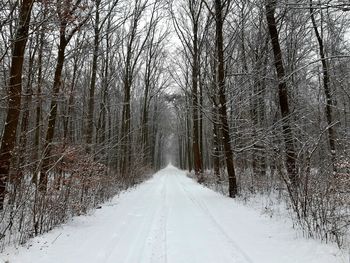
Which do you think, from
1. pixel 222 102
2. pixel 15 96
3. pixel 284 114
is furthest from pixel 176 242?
pixel 222 102

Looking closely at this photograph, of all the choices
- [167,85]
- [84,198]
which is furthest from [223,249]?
[167,85]

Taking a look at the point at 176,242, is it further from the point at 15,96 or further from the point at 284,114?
the point at 284,114

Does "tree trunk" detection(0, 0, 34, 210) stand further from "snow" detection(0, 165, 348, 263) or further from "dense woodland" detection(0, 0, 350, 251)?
"snow" detection(0, 165, 348, 263)

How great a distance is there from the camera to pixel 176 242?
605 centimetres

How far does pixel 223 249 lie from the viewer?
5.54 m

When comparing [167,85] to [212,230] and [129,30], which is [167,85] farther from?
[212,230]

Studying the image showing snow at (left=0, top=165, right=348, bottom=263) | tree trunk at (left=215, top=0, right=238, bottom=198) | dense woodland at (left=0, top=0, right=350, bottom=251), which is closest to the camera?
snow at (left=0, top=165, right=348, bottom=263)

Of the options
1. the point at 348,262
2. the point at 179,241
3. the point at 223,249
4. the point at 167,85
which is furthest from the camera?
the point at 167,85

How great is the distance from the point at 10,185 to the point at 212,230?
14.8 feet

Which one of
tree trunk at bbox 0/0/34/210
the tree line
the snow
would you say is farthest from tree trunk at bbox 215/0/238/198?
tree trunk at bbox 0/0/34/210

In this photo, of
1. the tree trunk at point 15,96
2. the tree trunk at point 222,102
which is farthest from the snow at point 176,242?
the tree trunk at point 222,102

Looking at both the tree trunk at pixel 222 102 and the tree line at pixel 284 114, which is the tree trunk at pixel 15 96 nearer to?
the tree line at pixel 284 114

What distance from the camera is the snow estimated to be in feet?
16.5

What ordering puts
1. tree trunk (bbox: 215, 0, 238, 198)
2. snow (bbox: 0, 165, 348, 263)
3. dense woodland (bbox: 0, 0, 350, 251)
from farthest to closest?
tree trunk (bbox: 215, 0, 238, 198), dense woodland (bbox: 0, 0, 350, 251), snow (bbox: 0, 165, 348, 263)
